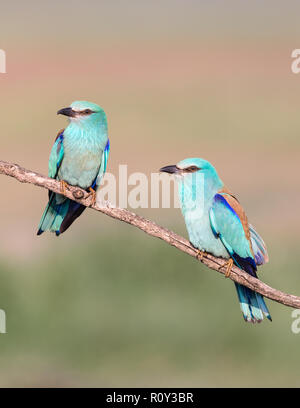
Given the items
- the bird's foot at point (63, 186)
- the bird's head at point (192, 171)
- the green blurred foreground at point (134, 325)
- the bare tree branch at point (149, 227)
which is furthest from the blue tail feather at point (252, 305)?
the green blurred foreground at point (134, 325)

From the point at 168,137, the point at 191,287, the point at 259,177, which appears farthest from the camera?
the point at 168,137

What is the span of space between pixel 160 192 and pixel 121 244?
11.5 ft

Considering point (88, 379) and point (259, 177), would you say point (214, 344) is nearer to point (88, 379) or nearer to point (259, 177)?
point (88, 379)

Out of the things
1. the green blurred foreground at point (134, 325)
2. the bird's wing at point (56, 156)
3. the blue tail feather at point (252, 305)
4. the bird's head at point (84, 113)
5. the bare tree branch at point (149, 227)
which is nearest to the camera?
the bare tree branch at point (149, 227)

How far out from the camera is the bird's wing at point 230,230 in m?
8.62

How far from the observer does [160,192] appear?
17.0m

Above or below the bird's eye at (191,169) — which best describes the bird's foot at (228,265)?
below

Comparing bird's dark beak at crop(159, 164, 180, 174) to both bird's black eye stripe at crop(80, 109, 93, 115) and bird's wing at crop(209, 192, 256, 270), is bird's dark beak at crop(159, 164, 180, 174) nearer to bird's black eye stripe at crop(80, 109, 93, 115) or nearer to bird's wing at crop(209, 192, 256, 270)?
bird's wing at crop(209, 192, 256, 270)

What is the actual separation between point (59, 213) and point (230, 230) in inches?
58.4

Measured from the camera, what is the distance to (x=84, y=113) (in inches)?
357

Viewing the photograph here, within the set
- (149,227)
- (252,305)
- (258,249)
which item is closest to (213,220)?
(258,249)

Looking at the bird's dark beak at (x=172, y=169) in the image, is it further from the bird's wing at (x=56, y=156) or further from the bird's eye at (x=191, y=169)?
the bird's wing at (x=56, y=156)

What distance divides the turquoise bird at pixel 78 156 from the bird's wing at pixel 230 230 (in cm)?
102

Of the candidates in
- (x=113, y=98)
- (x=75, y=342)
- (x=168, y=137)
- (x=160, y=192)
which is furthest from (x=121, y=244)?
(x=113, y=98)
